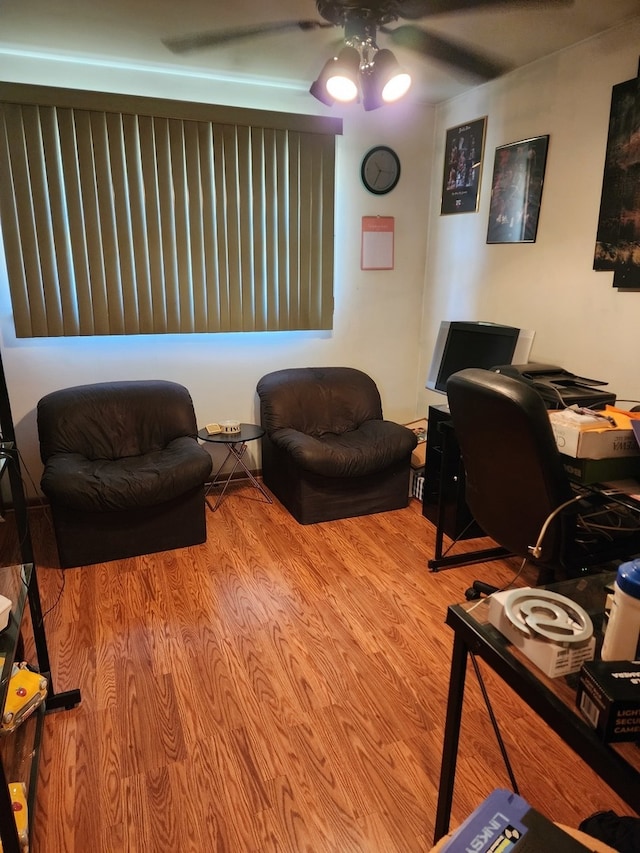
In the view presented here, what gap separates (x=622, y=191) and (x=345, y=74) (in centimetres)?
134

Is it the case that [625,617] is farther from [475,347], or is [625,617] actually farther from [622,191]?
[475,347]

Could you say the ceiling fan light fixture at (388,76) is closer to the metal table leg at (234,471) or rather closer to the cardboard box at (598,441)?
the cardboard box at (598,441)

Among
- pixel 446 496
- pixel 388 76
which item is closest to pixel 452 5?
pixel 388 76

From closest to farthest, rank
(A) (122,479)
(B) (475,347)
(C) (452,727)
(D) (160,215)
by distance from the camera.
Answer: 1. (C) (452,727)
2. (A) (122,479)
3. (B) (475,347)
4. (D) (160,215)

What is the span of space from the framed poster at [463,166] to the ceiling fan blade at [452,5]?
1.18 meters

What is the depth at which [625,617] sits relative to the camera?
0.91 m

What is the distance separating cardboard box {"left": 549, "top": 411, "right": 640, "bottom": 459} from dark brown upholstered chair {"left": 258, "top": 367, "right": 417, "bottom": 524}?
4.84ft

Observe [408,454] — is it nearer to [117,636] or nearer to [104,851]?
[117,636]

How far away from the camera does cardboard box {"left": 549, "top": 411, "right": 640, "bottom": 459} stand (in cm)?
183

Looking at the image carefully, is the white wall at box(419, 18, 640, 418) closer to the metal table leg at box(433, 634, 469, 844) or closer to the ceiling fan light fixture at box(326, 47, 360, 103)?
the ceiling fan light fixture at box(326, 47, 360, 103)

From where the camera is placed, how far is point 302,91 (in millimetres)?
3459

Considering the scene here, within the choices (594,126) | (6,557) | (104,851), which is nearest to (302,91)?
(594,126)

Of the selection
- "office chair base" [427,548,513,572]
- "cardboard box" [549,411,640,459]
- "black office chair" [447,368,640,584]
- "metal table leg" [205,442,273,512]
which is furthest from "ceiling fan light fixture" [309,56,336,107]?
"office chair base" [427,548,513,572]

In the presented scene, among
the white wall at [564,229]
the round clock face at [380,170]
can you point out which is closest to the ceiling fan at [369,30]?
the white wall at [564,229]
